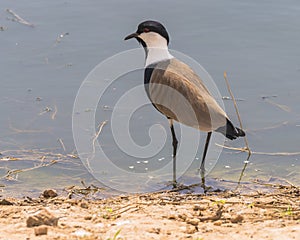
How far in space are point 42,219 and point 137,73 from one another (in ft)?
16.2

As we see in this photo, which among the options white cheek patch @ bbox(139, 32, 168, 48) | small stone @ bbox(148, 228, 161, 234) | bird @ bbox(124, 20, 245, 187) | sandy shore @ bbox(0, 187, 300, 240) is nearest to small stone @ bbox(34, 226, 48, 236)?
sandy shore @ bbox(0, 187, 300, 240)

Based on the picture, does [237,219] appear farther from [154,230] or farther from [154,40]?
[154,40]

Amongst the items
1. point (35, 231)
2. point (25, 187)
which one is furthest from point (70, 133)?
point (35, 231)

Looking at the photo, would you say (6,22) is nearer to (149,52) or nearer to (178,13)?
(178,13)

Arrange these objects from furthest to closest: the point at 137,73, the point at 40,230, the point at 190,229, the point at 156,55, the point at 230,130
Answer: the point at 137,73 → the point at 156,55 → the point at 230,130 → the point at 190,229 → the point at 40,230

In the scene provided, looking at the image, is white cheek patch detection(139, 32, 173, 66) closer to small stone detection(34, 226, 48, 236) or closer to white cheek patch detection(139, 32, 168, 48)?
white cheek patch detection(139, 32, 168, 48)

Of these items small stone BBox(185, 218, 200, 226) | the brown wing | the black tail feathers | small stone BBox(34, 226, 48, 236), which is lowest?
small stone BBox(185, 218, 200, 226)

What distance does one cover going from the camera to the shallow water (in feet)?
23.2

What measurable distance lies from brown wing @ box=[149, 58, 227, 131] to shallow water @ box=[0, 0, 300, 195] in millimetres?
568

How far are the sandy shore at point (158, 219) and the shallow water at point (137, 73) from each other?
4.73 ft

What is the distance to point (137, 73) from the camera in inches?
354

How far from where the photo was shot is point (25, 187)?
258 inches

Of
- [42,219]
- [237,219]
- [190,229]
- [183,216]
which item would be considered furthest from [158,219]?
[42,219]

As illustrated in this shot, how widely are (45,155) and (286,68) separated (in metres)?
3.30
